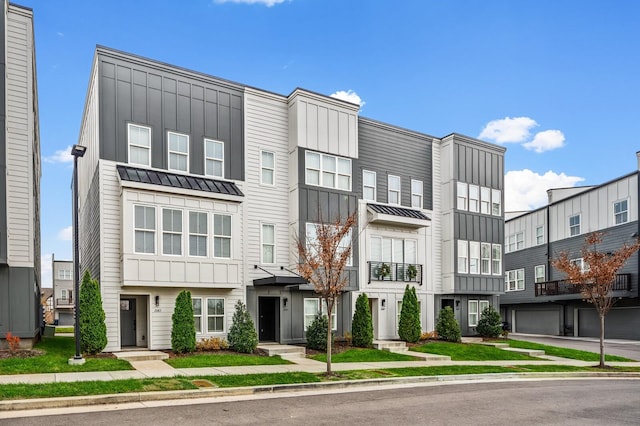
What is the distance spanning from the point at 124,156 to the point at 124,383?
9.27 meters

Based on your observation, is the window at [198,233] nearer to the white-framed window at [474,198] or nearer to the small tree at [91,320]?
the small tree at [91,320]

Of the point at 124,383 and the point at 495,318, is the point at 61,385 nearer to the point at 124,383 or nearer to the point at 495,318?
the point at 124,383

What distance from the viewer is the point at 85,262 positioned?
25375 millimetres

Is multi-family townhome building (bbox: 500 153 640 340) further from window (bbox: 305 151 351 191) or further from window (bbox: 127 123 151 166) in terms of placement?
window (bbox: 127 123 151 166)

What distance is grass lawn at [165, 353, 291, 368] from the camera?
53.9 feet

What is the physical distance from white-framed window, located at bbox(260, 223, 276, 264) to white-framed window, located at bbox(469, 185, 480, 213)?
1128 cm

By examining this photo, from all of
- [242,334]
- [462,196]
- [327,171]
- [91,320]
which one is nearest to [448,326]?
[462,196]

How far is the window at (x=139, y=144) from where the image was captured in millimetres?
19578

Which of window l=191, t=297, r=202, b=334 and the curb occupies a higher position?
window l=191, t=297, r=202, b=334

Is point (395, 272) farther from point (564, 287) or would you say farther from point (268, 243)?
point (564, 287)

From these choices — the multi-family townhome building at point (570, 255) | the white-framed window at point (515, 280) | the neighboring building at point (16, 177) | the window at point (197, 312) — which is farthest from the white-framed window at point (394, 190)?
the white-framed window at point (515, 280)

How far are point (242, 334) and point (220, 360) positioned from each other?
2.20 meters

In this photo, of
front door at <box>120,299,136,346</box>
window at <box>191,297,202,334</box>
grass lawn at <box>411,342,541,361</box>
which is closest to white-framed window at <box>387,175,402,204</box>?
grass lawn at <box>411,342,541,361</box>

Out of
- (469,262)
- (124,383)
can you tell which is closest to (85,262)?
(124,383)
